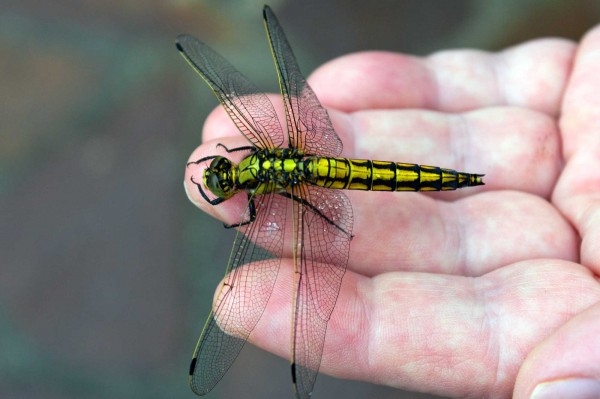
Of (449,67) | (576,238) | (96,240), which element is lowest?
(576,238)

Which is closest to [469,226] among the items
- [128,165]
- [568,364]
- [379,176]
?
[379,176]

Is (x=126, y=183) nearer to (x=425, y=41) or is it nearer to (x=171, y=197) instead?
(x=171, y=197)

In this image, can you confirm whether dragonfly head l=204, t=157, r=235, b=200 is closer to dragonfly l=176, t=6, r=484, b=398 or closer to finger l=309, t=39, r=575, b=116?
dragonfly l=176, t=6, r=484, b=398

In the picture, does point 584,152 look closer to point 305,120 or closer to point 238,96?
point 305,120

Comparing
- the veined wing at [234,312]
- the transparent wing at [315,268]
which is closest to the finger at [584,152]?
the transparent wing at [315,268]

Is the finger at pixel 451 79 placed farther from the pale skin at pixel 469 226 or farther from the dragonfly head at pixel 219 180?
the dragonfly head at pixel 219 180

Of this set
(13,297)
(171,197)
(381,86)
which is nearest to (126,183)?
(171,197)
